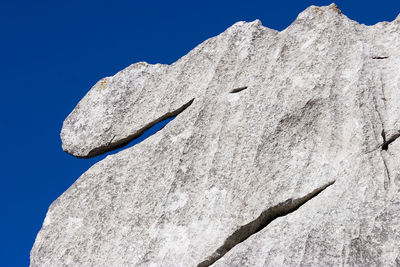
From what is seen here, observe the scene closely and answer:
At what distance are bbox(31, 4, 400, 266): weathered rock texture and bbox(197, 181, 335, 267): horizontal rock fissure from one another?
0.06ft

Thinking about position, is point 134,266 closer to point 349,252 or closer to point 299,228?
point 299,228

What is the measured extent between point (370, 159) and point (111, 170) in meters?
5.66

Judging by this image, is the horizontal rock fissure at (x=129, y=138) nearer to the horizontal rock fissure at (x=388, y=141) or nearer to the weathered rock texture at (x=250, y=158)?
the weathered rock texture at (x=250, y=158)

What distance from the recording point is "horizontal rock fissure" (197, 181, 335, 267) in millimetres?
12117

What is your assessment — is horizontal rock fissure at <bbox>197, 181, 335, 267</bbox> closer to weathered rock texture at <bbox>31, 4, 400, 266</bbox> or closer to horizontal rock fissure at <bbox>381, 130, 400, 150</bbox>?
weathered rock texture at <bbox>31, 4, 400, 266</bbox>

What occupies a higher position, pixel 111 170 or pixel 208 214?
pixel 111 170

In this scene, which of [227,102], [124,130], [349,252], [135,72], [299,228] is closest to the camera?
[349,252]

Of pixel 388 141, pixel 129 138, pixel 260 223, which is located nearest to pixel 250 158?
pixel 260 223

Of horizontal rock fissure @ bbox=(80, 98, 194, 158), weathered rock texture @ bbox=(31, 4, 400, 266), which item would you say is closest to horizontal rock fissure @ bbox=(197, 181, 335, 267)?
weathered rock texture @ bbox=(31, 4, 400, 266)

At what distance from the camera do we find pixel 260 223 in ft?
40.2

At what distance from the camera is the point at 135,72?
16734mm

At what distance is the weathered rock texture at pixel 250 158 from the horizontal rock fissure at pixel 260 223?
20 millimetres

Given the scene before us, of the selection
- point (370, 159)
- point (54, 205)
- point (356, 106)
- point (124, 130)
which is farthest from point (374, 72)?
point (54, 205)

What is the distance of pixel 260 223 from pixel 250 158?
4.68 feet
